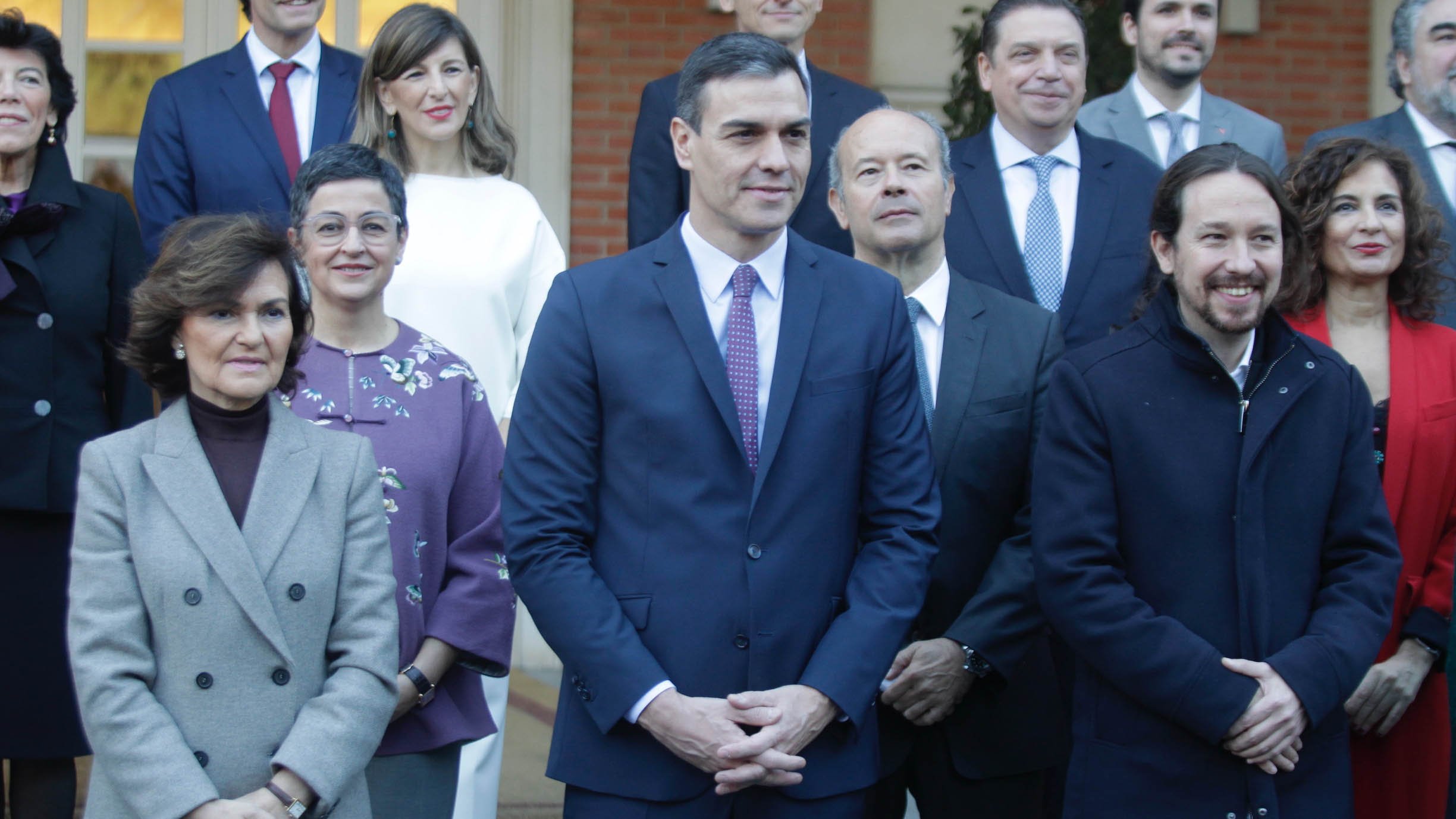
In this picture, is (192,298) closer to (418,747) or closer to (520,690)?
(418,747)

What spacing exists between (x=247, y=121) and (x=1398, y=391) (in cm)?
307

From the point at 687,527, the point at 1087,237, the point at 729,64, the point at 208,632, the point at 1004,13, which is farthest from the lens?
the point at 1004,13

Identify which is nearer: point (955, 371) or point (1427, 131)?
point (955, 371)

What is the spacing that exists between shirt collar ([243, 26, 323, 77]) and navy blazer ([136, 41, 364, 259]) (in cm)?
3

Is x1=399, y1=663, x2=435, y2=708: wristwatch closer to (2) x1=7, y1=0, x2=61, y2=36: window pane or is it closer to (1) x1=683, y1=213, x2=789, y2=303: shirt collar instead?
(1) x1=683, y1=213, x2=789, y2=303: shirt collar

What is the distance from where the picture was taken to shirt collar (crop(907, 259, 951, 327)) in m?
3.75

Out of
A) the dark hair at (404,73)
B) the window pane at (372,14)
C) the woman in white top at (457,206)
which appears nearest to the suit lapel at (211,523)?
the woman in white top at (457,206)

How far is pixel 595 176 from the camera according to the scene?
697 cm

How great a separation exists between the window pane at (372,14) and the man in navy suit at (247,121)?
7.08 ft

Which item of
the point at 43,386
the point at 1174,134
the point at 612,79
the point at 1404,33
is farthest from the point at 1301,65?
the point at 43,386

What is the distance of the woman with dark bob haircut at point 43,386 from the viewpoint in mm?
3961

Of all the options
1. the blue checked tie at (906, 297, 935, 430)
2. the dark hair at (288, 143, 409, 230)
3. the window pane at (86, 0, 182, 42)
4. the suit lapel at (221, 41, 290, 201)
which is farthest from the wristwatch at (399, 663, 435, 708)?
the window pane at (86, 0, 182, 42)

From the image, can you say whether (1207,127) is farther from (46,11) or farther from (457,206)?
(46,11)

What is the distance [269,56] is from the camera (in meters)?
4.60
